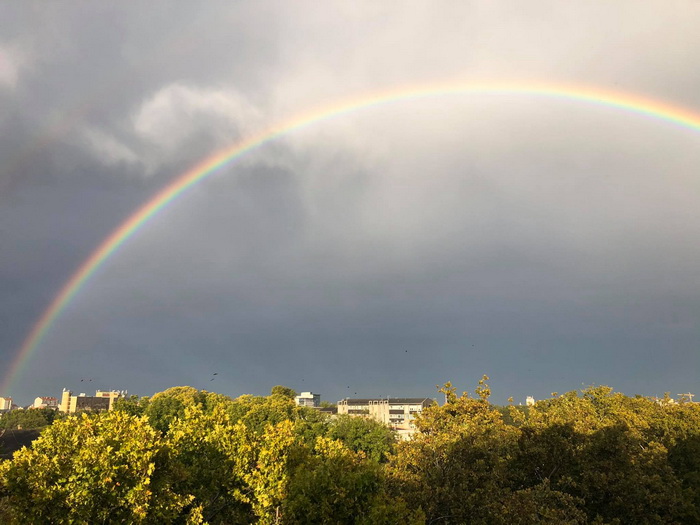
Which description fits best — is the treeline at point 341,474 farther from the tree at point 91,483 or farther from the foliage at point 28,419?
the foliage at point 28,419

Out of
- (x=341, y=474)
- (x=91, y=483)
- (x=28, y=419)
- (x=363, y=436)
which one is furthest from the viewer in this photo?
(x=28, y=419)

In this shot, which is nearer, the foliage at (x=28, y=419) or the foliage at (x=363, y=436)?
the foliage at (x=363, y=436)

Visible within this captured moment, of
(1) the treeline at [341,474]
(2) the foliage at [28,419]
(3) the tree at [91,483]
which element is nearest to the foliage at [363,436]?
(1) the treeline at [341,474]

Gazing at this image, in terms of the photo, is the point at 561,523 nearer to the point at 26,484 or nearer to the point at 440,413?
the point at 440,413

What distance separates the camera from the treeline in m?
19.7

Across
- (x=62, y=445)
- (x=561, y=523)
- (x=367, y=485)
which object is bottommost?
(x=561, y=523)

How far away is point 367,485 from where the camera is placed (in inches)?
920

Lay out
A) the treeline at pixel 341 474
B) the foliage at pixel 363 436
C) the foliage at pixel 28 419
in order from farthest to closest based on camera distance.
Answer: the foliage at pixel 28 419 → the foliage at pixel 363 436 → the treeline at pixel 341 474

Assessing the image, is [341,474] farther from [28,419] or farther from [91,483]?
[28,419]

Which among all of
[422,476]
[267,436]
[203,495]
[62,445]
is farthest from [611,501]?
[62,445]

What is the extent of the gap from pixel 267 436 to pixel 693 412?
46662mm

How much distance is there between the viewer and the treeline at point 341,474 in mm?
19656

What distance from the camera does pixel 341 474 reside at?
2344cm

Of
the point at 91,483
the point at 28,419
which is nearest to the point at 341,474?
the point at 91,483
